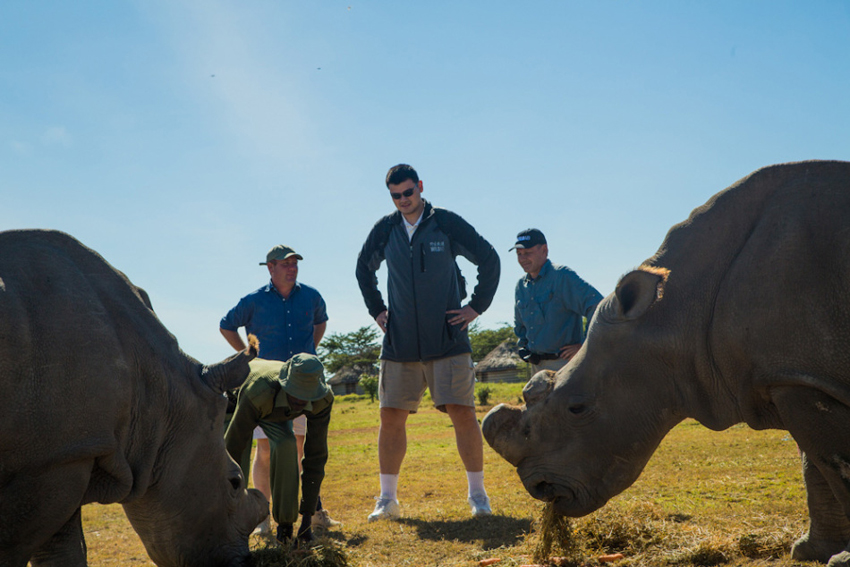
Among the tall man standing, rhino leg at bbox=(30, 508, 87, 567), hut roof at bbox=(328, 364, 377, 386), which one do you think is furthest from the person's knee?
hut roof at bbox=(328, 364, 377, 386)

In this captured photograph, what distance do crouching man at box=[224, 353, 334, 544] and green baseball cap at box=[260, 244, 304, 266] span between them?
5.64 ft

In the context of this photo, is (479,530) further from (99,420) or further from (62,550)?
(99,420)

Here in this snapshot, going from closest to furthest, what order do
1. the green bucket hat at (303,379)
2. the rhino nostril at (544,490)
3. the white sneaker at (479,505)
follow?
the rhino nostril at (544,490)
the green bucket hat at (303,379)
the white sneaker at (479,505)

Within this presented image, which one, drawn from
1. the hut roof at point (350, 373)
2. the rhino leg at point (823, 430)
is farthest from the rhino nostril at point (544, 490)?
the hut roof at point (350, 373)

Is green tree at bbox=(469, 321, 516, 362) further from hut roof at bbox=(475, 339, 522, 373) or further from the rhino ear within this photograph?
the rhino ear

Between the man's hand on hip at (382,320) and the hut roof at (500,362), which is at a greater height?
the hut roof at (500,362)

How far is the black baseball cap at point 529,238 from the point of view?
26.2 feet

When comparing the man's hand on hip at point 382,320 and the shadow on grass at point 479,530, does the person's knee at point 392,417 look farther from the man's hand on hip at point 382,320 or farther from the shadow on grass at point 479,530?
the shadow on grass at point 479,530

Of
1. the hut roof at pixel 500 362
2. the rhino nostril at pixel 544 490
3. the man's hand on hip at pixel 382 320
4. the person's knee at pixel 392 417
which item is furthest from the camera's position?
the hut roof at pixel 500 362

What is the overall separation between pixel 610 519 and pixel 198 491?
2803 millimetres

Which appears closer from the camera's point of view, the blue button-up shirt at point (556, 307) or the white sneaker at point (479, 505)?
the white sneaker at point (479, 505)

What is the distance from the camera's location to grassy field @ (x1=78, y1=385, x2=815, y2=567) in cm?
478

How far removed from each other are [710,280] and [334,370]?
204 ft

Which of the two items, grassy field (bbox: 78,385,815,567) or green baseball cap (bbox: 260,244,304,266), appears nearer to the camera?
grassy field (bbox: 78,385,815,567)
